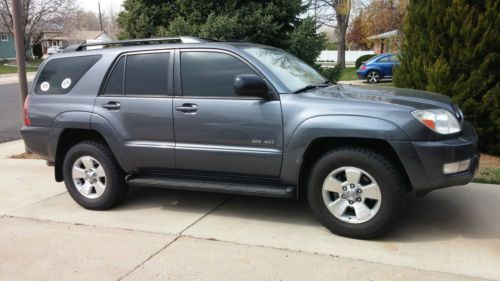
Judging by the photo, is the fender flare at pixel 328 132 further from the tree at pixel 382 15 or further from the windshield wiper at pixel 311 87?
the tree at pixel 382 15

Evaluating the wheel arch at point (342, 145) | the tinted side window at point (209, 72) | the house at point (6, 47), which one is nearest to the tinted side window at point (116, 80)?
the tinted side window at point (209, 72)

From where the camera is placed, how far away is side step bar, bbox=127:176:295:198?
14.8 ft

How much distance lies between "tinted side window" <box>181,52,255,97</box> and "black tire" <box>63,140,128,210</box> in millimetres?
1171

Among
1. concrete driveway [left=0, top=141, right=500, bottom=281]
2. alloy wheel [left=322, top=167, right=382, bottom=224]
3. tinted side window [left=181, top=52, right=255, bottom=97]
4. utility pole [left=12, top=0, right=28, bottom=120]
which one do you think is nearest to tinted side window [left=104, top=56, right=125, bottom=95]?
tinted side window [left=181, top=52, right=255, bottom=97]

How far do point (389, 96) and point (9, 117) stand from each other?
12.0m

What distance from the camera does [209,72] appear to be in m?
4.86

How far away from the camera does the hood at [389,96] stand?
427cm

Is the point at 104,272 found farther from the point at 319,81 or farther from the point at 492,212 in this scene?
the point at 492,212

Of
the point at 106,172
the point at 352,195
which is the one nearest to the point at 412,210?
the point at 352,195

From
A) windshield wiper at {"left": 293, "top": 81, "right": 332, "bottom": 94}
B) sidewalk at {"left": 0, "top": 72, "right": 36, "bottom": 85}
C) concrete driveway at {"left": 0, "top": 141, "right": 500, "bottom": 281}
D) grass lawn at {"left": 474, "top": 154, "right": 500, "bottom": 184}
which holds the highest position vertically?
windshield wiper at {"left": 293, "top": 81, "right": 332, "bottom": 94}

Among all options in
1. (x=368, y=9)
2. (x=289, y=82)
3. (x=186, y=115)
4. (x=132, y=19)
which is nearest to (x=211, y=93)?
(x=186, y=115)

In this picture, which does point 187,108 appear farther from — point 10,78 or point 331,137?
point 10,78

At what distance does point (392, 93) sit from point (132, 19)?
6.18 meters

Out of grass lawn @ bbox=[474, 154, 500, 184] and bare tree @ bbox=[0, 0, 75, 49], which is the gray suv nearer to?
grass lawn @ bbox=[474, 154, 500, 184]
